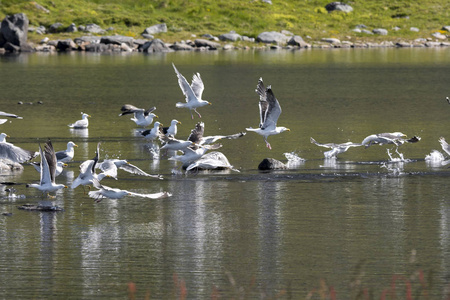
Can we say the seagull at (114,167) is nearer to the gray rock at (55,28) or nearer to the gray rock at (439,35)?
the gray rock at (55,28)

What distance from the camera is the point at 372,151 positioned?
91.6ft

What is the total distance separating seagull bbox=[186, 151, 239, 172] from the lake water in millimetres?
291

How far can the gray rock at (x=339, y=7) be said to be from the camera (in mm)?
122812

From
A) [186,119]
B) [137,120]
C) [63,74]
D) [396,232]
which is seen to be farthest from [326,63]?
[396,232]

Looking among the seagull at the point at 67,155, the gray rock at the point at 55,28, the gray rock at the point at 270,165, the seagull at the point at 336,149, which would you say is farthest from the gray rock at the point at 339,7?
the seagull at the point at 67,155

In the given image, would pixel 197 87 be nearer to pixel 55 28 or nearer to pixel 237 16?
pixel 55 28

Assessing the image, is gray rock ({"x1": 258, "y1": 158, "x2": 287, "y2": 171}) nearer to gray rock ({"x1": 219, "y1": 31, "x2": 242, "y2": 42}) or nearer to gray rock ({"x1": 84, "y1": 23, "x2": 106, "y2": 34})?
gray rock ({"x1": 219, "y1": 31, "x2": 242, "y2": 42})

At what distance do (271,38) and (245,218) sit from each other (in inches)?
3440

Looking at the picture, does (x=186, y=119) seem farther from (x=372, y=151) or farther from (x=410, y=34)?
(x=410, y=34)

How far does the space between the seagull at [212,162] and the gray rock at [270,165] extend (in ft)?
2.69

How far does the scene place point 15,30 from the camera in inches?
3750

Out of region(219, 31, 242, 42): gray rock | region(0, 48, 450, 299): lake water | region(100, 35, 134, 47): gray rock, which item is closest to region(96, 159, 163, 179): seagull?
region(0, 48, 450, 299): lake water

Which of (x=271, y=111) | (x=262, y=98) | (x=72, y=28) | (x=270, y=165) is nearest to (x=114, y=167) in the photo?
(x=270, y=165)

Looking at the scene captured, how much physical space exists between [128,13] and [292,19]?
21.8 m
